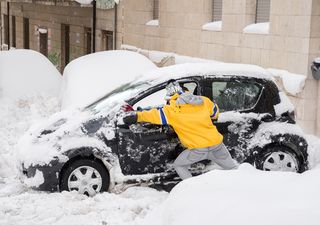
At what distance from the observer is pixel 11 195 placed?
738cm

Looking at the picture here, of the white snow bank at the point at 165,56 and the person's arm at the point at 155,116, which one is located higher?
the person's arm at the point at 155,116

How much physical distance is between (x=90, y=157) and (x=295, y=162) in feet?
8.51

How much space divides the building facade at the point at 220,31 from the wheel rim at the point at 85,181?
5.66 meters

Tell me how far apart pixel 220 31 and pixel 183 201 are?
10.6 m

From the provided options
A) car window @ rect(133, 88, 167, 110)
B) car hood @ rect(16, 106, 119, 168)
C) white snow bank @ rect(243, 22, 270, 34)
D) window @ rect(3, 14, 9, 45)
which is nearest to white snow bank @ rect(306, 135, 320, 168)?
car window @ rect(133, 88, 167, 110)

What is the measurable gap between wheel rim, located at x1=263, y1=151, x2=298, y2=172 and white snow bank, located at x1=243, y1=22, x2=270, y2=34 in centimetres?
559

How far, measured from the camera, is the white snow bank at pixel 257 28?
515 inches

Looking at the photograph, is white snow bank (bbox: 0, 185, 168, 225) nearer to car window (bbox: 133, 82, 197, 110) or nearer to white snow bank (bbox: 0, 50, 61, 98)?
car window (bbox: 133, 82, 197, 110)

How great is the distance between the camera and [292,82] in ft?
38.4

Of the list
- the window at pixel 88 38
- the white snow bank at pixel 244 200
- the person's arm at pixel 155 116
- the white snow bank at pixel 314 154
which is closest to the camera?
the white snow bank at pixel 244 200

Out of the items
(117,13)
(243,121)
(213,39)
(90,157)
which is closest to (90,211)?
(90,157)

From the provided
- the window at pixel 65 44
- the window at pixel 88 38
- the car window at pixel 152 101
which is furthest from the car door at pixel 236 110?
the window at pixel 65 44

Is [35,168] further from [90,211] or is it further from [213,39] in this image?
[213,39]

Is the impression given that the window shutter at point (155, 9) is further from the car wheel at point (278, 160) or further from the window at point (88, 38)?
the car wheel at point (278, 160)
